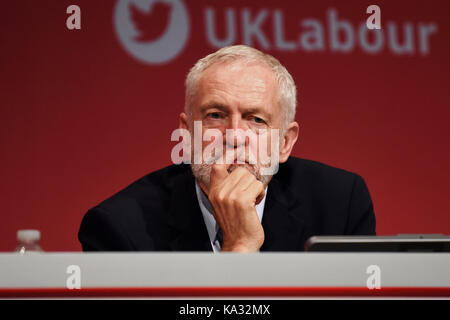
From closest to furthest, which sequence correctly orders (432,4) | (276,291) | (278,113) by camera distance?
(276,291)
(278,113)
(432,4)

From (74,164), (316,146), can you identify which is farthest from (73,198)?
(316,146)

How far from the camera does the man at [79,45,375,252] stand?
64.3 inches

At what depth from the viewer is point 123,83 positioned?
109 inches

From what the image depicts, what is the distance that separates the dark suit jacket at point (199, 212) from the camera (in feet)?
5.51

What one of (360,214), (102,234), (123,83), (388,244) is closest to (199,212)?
(102,234)

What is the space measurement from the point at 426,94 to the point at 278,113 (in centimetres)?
143

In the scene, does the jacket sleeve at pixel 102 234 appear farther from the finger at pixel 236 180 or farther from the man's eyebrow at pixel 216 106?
the man's eyebrow at pixel 216 106

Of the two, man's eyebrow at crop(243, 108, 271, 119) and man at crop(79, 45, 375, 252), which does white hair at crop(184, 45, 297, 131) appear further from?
man's eyebrow at crop(243, 108, 271, 119)

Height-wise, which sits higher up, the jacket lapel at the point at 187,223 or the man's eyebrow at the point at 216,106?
the man's eyebrow at the point at 216,106

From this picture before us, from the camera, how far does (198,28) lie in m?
2.81

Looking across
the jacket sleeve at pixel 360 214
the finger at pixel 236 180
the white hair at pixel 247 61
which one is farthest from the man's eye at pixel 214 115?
the jacket sleeve at pixel 360 214

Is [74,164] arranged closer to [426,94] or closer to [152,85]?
[152,85]

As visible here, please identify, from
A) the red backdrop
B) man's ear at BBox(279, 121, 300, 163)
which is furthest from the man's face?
the red backdrop

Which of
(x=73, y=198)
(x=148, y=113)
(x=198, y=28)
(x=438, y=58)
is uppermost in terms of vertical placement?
(x=198, y=28)
